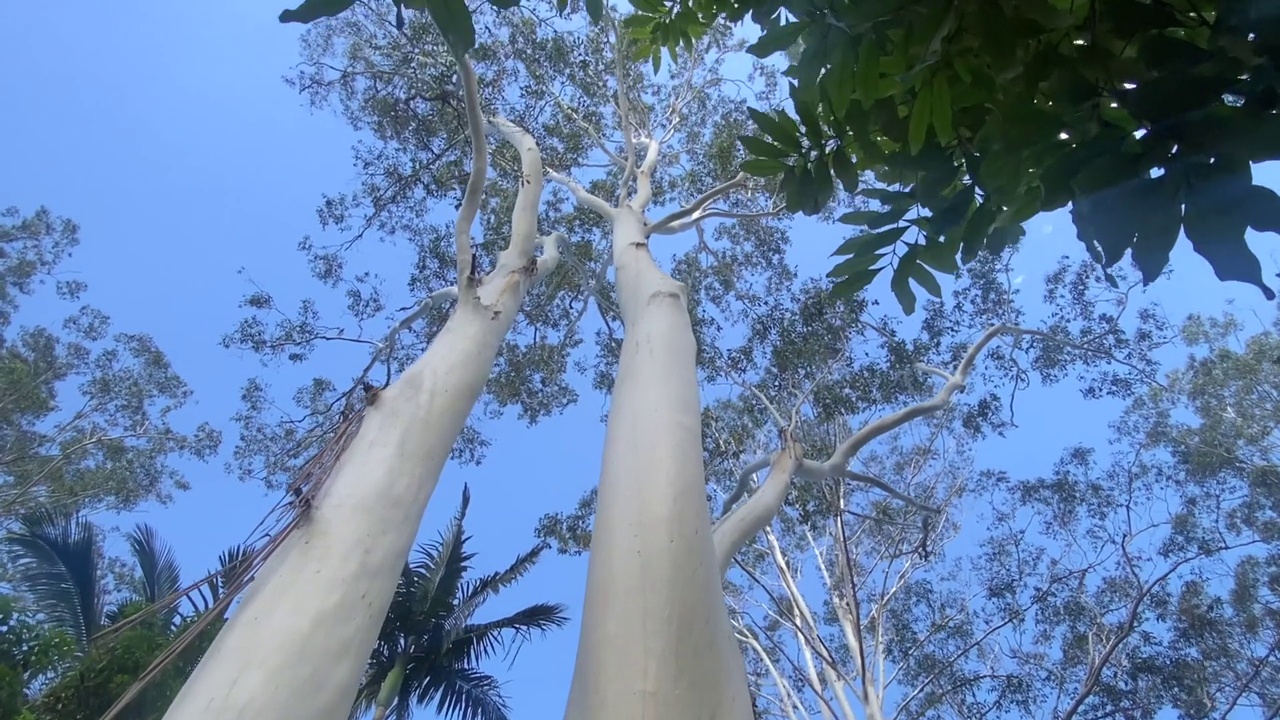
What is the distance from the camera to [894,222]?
149cm

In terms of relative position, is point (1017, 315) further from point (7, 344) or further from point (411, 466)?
point (7, 344)

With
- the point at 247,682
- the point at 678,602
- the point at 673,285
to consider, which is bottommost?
the point at 247,682

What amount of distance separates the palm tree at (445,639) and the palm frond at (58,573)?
1.96m

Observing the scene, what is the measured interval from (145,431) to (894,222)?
453 inches

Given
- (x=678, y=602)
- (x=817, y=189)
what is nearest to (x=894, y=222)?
(x=817, y=189)

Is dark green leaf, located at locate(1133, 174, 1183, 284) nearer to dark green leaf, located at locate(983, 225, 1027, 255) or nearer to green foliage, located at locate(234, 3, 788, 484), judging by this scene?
dark green leaf, located at locate(983, 225, 1027, 255)

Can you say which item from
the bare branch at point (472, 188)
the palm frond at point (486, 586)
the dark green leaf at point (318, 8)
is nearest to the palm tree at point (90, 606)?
the palm frond at point (486, 586)

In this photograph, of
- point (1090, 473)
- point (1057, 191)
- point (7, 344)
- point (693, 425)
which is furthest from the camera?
Result: point (7, 344)

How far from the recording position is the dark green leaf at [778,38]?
1.26 meters

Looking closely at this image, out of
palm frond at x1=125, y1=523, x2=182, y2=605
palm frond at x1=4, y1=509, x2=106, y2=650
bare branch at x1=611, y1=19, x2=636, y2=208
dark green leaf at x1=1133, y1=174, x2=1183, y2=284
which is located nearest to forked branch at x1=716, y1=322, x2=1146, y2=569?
dark green leaf at x1=1133, y1=174, x2=1183, y2=284

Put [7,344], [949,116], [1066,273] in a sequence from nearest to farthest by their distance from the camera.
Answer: [949,116] < [1066,273] < [7,344]

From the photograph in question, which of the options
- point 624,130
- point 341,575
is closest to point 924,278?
point 341,575

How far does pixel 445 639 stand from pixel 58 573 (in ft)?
8.89

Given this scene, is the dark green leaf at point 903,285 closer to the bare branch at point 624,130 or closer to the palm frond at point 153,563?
the bare branch at point 624,130
